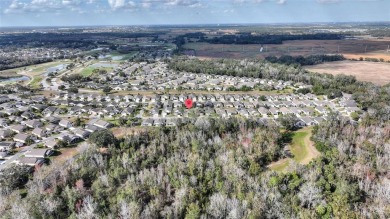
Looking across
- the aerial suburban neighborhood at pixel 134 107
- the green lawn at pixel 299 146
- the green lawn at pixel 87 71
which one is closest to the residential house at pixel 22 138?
the aerial suburban neighborhood at pixel 134 107

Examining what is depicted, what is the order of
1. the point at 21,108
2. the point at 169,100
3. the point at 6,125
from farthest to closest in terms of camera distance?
1. the point at 169,100
2. the point at 21,108
3. the point at 6,125

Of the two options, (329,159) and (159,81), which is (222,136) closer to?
(329,159)

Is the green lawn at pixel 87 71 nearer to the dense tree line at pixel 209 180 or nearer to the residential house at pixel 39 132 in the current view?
the residential house at pixel 39 132

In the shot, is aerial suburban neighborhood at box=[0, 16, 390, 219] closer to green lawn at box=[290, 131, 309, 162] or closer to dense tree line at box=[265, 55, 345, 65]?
green lawn at box=[290, 131, 309, 162]

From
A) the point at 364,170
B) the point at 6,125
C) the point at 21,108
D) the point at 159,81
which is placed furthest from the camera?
the point at 159,81

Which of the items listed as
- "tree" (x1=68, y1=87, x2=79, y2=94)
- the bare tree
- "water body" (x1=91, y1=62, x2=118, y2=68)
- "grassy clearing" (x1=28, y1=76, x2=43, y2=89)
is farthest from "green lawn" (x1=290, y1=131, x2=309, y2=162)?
"water body" (x1=91, y1=62, x2=118, y2=68)

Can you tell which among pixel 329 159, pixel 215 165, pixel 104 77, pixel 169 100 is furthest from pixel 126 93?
pixel 329 159
